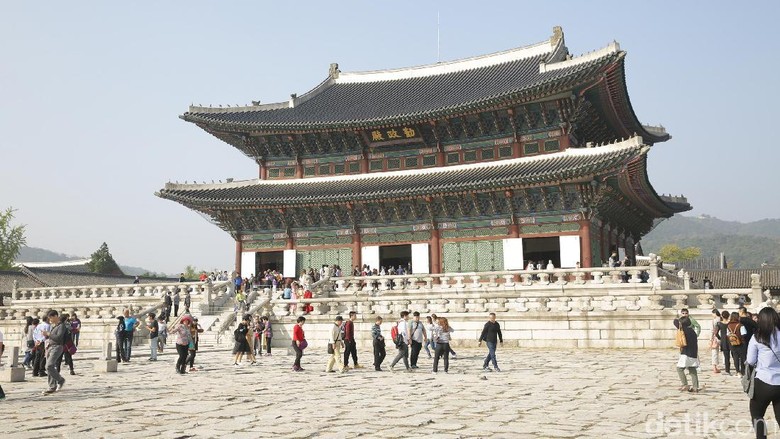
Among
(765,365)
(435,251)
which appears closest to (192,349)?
(765,365)

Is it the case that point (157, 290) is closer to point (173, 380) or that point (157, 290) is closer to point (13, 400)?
point (173, 380)

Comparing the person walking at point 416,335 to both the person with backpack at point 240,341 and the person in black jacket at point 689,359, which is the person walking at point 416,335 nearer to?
the person with backpack at point 240,341

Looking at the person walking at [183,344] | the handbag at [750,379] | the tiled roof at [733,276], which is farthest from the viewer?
the tiled roof at [733,276]

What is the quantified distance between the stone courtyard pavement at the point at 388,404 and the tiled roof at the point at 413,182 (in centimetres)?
1296

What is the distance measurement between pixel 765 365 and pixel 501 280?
23.4m

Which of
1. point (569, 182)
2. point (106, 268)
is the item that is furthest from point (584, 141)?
point (106, 268)

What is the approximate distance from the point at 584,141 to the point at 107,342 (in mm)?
26591

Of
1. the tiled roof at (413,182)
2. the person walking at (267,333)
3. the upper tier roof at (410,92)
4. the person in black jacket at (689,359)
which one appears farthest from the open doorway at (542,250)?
the person in black jacket at (689,359)

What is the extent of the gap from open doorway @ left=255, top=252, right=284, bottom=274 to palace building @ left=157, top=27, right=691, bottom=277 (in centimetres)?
9

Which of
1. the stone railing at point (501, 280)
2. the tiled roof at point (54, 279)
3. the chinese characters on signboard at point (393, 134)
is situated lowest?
the stone railing at point (501, 280)

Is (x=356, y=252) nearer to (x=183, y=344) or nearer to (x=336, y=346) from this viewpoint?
(x=336, y=346)

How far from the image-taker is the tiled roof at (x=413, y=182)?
30.4 meters

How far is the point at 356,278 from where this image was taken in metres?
30.8

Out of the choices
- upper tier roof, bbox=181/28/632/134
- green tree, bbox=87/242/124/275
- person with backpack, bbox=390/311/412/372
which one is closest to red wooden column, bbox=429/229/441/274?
upper tier roof, bbox=181/28/632/134
